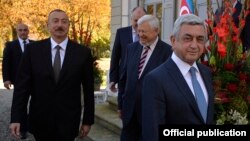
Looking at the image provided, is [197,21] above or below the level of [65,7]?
below

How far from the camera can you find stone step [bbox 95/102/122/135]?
24.6 feet

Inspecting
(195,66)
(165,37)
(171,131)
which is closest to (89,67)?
(195,66)

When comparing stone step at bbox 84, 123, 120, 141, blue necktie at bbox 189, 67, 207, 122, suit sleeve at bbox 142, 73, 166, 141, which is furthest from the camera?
stone step at bbox 84, 123, 120, 141

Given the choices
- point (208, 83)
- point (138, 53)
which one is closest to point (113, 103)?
point (138, 53)

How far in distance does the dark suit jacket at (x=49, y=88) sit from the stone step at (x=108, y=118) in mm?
2915

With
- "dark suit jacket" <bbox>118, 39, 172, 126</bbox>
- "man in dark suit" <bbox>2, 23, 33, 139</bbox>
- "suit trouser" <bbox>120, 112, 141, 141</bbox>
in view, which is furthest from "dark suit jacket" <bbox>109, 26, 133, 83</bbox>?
"man in dark suit" <bbox>2, 23, 33, 139</bbox>

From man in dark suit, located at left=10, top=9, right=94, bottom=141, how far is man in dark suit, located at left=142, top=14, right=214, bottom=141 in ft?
5.85

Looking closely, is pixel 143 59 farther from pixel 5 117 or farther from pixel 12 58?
pixel 5 117

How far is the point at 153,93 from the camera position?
2.59 meters

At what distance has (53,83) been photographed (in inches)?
169

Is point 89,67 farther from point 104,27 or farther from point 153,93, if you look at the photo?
point 104,27

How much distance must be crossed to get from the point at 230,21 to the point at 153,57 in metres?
0.79

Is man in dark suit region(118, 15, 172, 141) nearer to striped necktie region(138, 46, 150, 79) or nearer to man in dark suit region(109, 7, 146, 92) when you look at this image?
striped necktie region(138, 46, 150, 79)

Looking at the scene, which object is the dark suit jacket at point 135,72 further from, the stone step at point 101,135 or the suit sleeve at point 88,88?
the stone step at point 101,135
